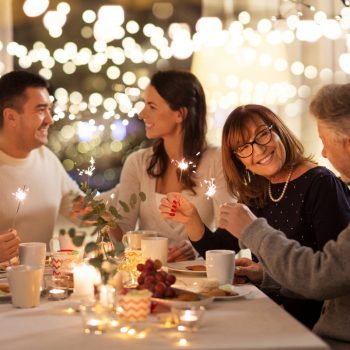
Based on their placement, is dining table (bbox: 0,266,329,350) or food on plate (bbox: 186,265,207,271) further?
food on plate (bbox: 186,265,207,271)

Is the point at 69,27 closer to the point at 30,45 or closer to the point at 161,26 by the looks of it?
the point at 30,45

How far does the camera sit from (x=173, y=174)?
10.7 ft

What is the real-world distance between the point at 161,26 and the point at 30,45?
0.76 meters

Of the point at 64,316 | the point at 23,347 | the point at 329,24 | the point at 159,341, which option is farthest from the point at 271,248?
the point at 329,24

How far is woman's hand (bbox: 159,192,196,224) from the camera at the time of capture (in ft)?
8.30

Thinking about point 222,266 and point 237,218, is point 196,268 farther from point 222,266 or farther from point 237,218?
point 237,218

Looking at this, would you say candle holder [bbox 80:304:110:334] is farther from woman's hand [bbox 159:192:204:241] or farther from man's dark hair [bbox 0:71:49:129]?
man's dark hair [bbox 0:71:49:129]

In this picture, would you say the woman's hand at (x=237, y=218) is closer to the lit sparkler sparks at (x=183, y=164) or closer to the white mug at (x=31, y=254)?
the white mug at (x=31, y=254)

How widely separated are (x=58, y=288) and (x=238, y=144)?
0.86 m

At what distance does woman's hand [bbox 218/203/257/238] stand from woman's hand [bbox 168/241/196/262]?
2.17 feet

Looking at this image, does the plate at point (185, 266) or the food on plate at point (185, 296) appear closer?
the food on plate at point (185, 296)

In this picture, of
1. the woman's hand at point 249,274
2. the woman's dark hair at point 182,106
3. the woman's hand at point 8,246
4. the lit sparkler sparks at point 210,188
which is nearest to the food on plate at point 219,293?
the woman's hand at point 249,274

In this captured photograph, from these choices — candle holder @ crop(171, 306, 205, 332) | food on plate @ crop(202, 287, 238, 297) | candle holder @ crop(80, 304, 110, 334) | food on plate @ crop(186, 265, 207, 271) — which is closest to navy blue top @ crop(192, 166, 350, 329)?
food on plate @ crop(186, 265, 207, 271)

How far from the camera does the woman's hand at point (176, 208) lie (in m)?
2.53
